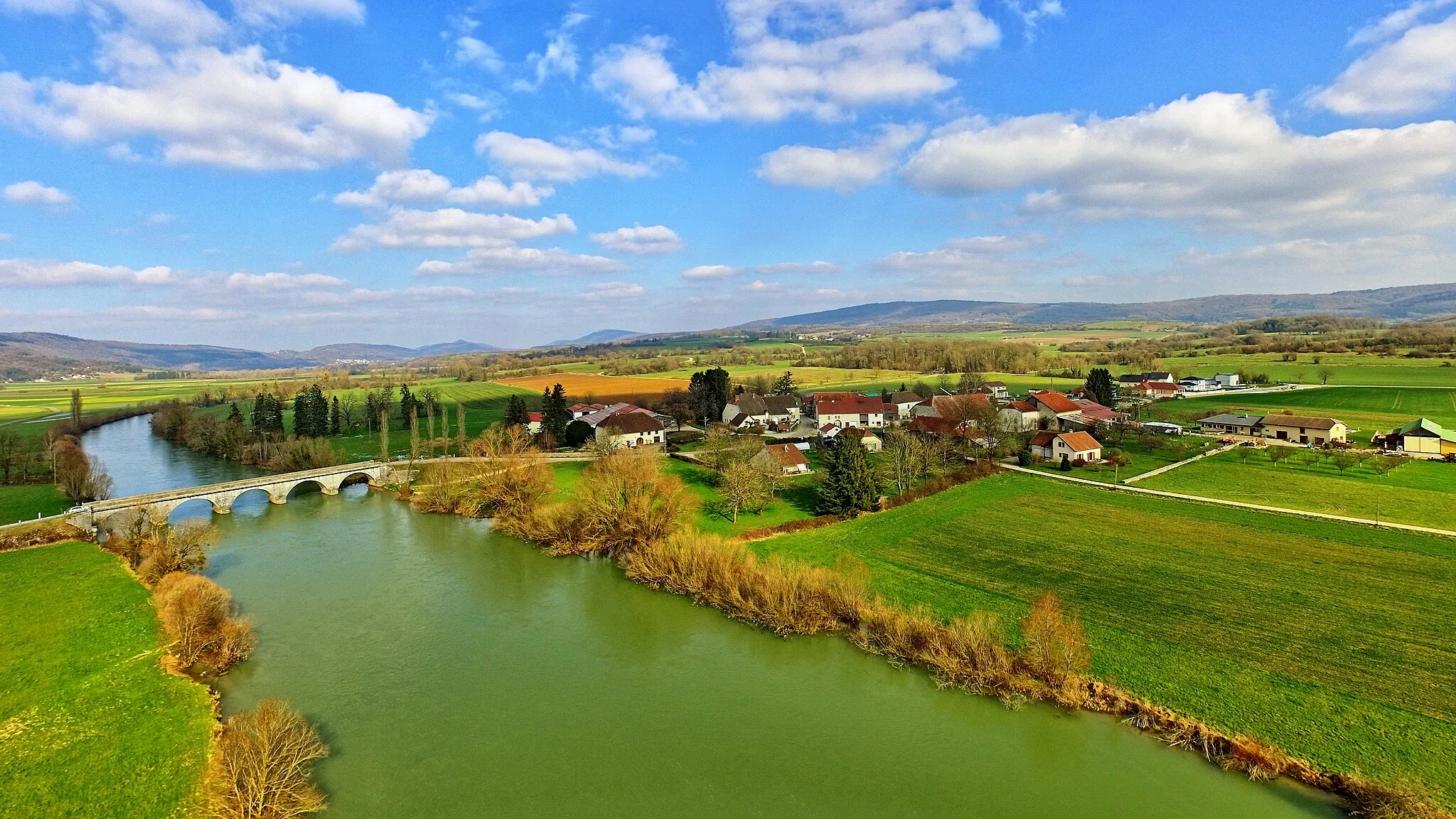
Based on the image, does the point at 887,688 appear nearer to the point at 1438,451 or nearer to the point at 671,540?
the point at 671,540

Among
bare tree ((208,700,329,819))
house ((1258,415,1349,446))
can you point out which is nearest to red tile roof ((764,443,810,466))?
bare tree ((208,700,329,819))

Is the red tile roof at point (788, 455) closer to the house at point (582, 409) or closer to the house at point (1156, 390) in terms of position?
the house at point (582, 409)

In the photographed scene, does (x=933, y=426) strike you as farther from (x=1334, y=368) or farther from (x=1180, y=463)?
(x=1334, y=368)

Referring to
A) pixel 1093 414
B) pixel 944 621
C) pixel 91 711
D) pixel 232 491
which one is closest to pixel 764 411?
pixel 1093 414

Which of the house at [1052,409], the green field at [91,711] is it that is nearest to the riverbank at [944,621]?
the green field at [91,711]

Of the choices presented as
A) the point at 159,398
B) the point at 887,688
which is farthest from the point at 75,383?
the point at 887,688

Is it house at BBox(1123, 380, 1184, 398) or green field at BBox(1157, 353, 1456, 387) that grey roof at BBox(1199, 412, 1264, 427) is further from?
green field at BBox(1157, 353, 1456, 387)
